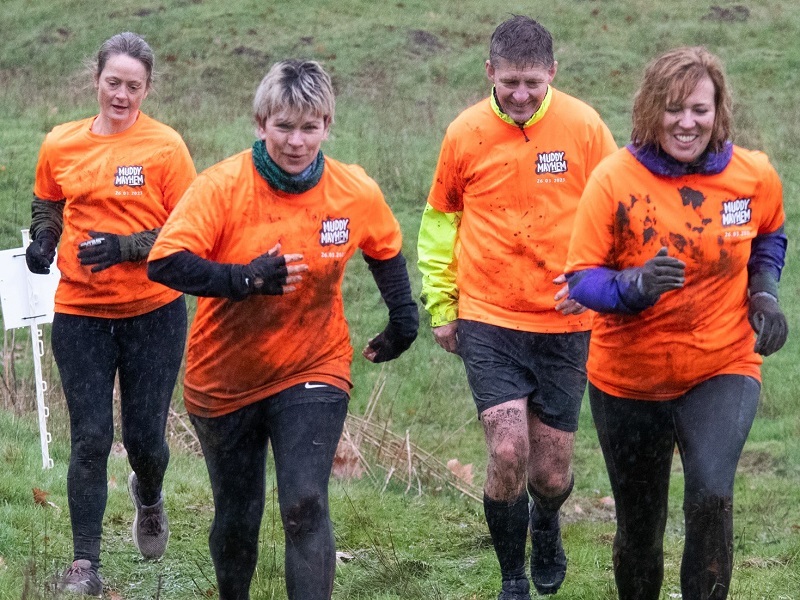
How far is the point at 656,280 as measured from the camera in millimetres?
4230

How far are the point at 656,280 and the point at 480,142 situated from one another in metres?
1.89

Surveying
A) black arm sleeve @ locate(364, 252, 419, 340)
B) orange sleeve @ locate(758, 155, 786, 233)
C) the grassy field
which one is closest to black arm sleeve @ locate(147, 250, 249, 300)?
black arm sleeve @ locate(364, 252, 419, 340)

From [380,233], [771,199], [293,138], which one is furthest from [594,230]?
[293,138]

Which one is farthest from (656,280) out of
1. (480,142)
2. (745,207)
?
(480,142)

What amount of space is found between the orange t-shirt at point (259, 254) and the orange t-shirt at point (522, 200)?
42.7 inches

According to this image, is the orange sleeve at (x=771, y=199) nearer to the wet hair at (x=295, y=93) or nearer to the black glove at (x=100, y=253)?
the wet hair at (x=295, y=93)

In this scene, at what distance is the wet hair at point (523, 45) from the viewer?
5664 millimetres

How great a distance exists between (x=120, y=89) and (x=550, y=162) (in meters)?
2.04

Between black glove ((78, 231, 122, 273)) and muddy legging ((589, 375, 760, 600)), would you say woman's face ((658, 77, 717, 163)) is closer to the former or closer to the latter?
muddy legging ((589, 375, 760, 600))

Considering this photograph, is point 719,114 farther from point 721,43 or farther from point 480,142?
point 721,43

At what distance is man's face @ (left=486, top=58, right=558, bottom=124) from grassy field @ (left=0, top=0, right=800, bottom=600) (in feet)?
7.36

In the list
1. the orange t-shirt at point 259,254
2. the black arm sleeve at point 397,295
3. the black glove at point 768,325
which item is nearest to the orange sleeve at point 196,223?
the orange t-shirt at point 259,254

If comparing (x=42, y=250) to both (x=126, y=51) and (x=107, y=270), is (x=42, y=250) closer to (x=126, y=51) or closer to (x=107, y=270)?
(x=107, y=270)

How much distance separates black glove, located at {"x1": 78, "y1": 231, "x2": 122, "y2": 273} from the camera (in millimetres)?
5703
